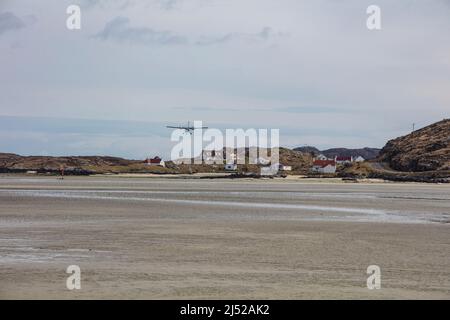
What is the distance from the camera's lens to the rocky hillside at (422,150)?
128m

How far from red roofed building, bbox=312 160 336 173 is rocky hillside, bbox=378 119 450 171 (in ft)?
36.9

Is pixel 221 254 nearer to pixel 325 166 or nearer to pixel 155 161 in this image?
pixel 325 166

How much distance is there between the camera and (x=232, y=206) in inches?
1722

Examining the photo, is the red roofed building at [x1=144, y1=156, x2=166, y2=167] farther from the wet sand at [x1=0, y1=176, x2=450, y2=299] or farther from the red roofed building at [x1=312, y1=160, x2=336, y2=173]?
the wet sand at [x1=0, y1=176, x2=450, y2=299]

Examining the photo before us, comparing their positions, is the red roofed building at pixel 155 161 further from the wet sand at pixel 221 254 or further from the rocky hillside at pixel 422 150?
the wet sand at pixel 221 254

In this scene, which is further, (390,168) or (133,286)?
(390,168)

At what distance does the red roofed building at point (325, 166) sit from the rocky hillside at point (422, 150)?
11258 millimetres

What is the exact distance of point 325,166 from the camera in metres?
152

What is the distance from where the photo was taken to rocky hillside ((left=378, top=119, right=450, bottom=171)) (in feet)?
419

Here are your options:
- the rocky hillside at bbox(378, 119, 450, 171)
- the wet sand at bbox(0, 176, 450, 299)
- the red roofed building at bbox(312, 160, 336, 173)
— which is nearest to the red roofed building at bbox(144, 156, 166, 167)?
the red roofed building at bbox(312, 160, 336, 173)

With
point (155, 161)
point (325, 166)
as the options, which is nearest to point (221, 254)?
point (325, 166)
